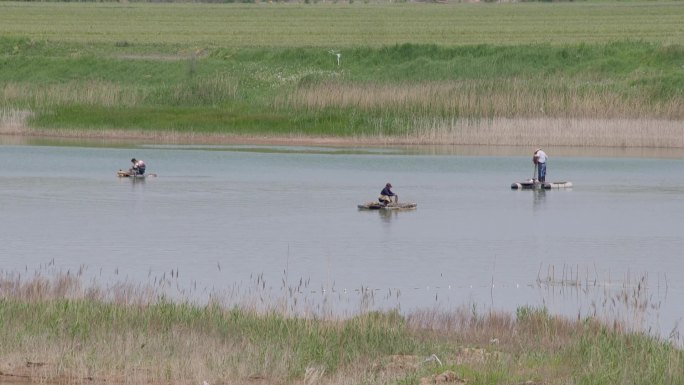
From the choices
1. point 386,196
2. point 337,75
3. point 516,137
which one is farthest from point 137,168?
point 337,75

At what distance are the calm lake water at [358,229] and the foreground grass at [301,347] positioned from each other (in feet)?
5.25

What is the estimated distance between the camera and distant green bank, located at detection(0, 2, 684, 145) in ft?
164

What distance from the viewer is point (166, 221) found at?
28906 millimetres

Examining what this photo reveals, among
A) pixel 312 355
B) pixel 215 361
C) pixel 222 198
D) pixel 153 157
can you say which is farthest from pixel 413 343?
pixel 153 157

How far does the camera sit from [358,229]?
28047 millimetres

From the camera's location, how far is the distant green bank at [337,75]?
164 ft

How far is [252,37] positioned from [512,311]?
6317 centimetres

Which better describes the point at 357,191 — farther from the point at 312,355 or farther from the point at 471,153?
the point at 312,355

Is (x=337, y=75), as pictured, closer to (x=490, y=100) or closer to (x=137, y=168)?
(x=490, y=100)

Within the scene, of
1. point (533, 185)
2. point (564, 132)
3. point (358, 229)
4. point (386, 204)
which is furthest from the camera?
point (564, 132)

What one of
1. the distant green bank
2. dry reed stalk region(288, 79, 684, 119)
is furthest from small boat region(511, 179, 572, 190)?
dry reed stalk region(288, 79, 684, 119)

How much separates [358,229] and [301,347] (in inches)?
520

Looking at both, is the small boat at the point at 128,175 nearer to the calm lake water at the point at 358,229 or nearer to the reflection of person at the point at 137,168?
the reflection of person at the point at 137,168

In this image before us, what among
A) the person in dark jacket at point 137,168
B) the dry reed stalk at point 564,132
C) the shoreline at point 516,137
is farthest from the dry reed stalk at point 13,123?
the person in dark jacket at point 137,168
